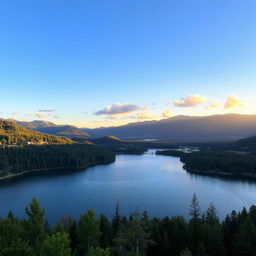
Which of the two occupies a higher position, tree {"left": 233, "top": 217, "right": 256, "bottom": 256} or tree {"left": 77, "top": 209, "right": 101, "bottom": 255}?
tree {"left": 77, "top": 209, "right": 101, "bottom": 255}

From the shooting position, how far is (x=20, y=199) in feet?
208

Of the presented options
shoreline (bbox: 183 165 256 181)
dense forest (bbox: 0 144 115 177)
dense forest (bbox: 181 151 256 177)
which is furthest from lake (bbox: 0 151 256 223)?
dense forest (bbox: 0 144 115 177)

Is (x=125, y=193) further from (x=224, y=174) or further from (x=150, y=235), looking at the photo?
(x=224, y=174)

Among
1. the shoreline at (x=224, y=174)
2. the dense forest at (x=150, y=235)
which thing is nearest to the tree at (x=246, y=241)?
the dense forest at (x=150, y=235)

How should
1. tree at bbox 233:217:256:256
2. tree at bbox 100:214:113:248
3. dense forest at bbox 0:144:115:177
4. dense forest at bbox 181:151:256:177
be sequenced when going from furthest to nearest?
dense forest at bbox 0:144:115:177 < dense forest at bbox 181:151:256:177 < tree at bbox 100:214:113:248 < tree at bbox 233:217:256:256

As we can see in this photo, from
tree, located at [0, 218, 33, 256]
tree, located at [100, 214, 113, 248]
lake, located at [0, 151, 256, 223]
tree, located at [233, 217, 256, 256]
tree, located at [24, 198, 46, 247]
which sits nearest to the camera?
tree, located at [0, 218, 33, 256]

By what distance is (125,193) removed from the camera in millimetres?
69438

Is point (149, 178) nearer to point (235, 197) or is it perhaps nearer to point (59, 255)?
point (235, 197)

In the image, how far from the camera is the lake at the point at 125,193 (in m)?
54.8

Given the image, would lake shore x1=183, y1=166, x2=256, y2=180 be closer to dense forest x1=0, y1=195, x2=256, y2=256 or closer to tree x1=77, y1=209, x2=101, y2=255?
dense forest x1=0, y1=195, x2=256, y2=256

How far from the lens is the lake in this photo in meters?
54.8

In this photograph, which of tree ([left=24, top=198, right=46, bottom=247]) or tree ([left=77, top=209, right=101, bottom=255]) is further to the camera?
tree ([left=77, top=209, right=101, bottom=255])

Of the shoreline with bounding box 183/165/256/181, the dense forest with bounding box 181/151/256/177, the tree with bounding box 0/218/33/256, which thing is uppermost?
the tree with bounding box 0/218/33/256

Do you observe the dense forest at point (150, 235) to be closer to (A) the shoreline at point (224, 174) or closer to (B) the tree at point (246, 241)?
(B) the tree at point (246, 241)
